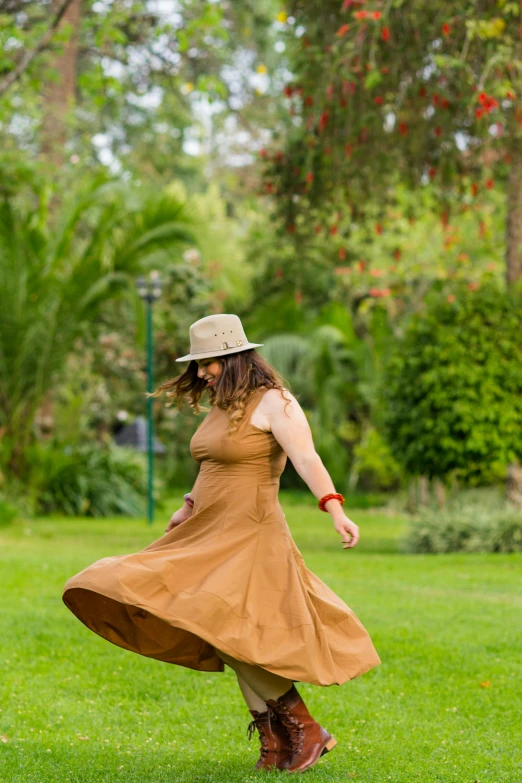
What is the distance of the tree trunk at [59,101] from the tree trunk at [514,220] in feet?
28.8

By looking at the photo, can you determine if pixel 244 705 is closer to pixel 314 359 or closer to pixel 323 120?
pixel 323 120

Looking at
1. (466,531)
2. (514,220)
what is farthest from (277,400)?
(514,220)

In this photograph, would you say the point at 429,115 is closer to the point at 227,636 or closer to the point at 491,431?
the point at 491,431

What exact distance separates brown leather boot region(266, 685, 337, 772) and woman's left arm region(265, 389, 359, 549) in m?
0.74

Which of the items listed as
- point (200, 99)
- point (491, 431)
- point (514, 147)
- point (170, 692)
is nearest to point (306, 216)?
point (200, 99)

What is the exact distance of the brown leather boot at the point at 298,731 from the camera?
4.67 m

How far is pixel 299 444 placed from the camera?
4461 mm

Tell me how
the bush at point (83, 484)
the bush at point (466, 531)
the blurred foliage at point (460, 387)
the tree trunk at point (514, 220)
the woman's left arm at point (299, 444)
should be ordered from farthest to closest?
1. the bush at point (83, 484)
2. the tree trunk at point (514, 220)
3. the bush at point (466, 531)
4. the blurred foliage at point (460, 387)
5. the woman's left arm at point (299, 444)

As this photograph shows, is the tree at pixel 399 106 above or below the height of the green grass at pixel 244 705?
above

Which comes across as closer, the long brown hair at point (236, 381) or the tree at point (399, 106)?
the long brown hair at point (236, 381)

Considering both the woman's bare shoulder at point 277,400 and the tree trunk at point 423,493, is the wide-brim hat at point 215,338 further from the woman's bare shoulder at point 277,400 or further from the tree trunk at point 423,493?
the tree trunk at point 423,493

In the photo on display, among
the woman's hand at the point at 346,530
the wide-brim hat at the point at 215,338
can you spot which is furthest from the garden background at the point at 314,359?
the woman's hand at the point at 346,530

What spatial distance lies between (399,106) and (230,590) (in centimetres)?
927

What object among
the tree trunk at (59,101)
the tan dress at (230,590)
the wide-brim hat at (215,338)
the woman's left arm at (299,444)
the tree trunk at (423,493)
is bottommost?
the tree trunk at (423,493)
